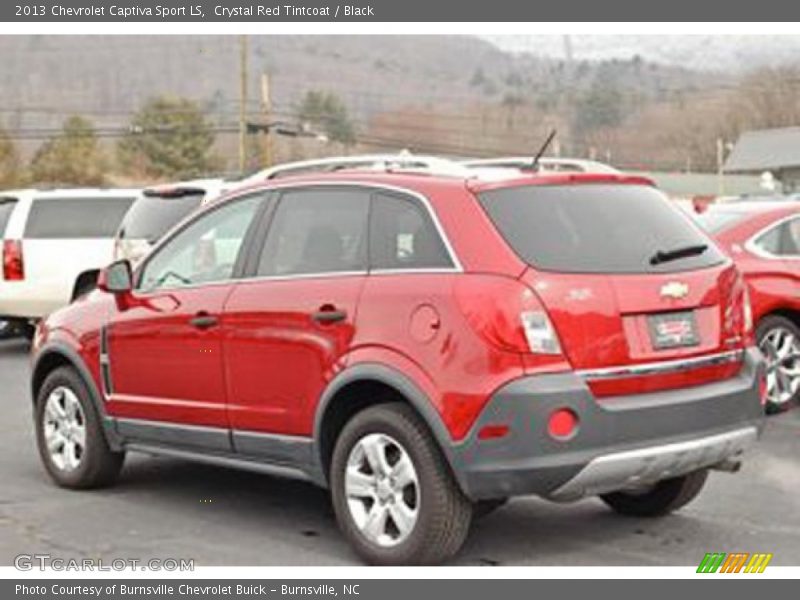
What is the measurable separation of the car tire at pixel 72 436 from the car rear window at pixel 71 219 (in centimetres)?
703

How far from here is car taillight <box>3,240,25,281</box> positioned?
1448cm

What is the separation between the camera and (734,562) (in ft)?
18.8

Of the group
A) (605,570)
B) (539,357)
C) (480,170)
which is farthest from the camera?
(480,170)

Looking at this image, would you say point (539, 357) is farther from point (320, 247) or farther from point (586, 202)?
point (320, 247)

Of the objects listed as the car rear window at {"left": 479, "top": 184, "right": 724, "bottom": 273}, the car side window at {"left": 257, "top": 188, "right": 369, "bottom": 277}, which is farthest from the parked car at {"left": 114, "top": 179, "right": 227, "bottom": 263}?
the car rear window at {"left": 479, "top": 184, "right": 724, "bottom": 273}

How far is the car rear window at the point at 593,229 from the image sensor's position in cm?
554

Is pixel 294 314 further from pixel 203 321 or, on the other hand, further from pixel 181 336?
pixel 181 336

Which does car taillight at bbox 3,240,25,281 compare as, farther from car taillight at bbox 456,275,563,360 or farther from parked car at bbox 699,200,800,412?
car taillight at bbox 456,275,563,360

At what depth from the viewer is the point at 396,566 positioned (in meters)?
5.54

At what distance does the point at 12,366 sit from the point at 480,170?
9.28m

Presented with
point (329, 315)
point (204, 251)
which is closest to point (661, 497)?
point (329, 315)

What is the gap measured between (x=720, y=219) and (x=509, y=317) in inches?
203

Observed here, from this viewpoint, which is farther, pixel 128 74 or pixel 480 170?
pixel 128 74

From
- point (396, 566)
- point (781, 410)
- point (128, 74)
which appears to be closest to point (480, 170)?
point (396, 566)
